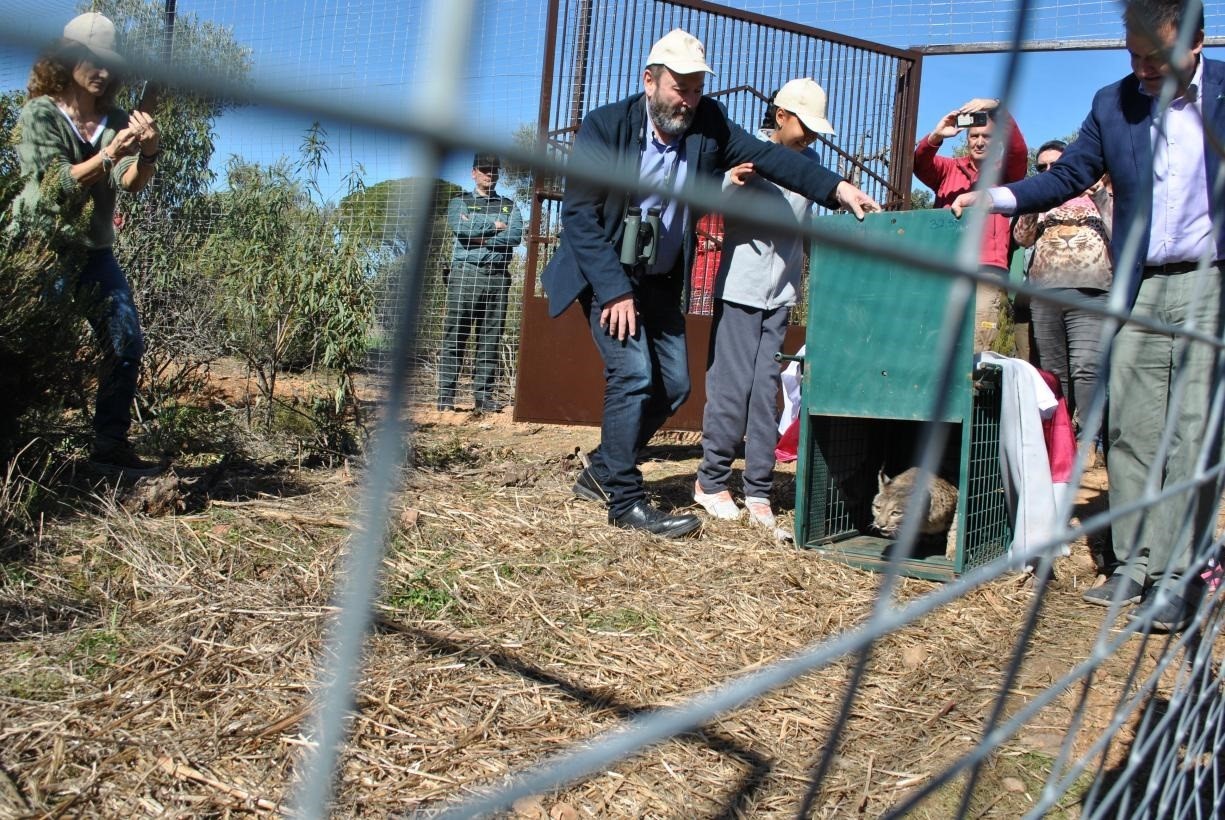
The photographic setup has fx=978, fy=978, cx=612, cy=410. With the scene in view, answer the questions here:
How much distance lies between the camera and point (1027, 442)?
3.36 metres

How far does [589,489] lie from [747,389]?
77 centimetres

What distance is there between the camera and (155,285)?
4.64 m

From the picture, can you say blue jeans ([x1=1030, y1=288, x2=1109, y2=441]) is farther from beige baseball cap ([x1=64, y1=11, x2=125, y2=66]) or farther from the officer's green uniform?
beige baseball cap ([x1=64, y1=11, x2=125, y2=66])

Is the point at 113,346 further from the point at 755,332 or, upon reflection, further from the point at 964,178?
the point at 964,178

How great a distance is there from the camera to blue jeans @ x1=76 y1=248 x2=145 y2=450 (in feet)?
11.1

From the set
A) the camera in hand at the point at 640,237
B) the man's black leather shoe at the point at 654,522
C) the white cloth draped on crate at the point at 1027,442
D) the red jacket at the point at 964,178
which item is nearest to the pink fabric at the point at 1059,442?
the white cloth draped on crate at the point at 1027,442

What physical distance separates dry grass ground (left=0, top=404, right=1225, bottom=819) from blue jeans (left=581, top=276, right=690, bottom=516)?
0.23 meters

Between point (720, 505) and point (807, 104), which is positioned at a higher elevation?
point (807, 104)

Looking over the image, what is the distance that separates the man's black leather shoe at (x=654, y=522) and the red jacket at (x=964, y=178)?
179 centimetres

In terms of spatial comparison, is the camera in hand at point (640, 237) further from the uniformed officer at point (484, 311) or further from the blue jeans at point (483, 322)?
the blue jeans at point (483, 322)

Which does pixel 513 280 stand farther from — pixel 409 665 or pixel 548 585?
pixel 409 665

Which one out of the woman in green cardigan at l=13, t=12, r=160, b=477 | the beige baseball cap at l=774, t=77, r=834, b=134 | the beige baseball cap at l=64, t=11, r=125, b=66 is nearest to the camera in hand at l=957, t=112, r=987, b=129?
the beige baseball cap at l=774, t=77, r=834, b=134

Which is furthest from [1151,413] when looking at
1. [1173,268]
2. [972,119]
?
[972,119]

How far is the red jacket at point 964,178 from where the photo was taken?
13.7ft
